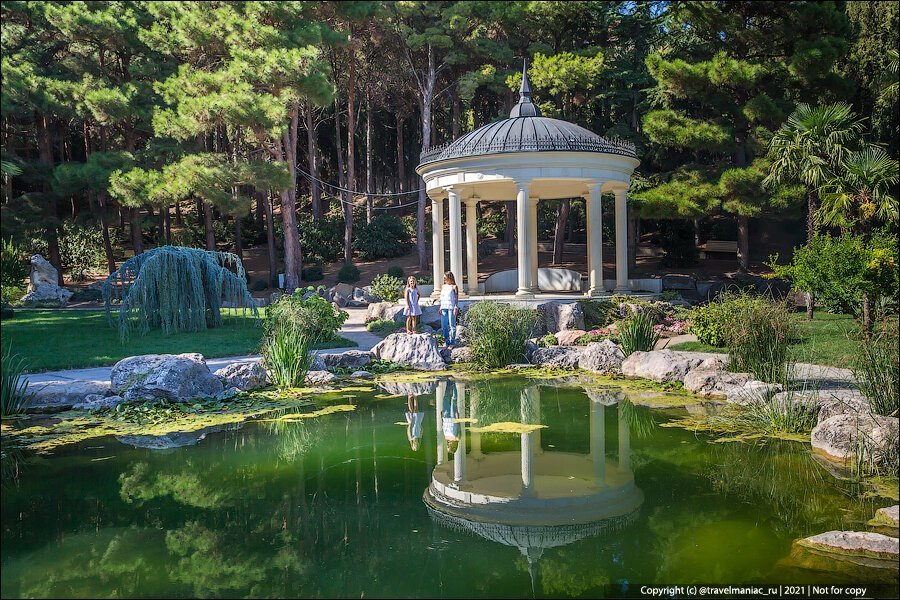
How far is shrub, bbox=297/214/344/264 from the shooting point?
113 feet

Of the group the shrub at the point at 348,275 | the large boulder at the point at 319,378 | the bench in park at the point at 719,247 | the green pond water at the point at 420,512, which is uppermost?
the bench in park at the point at 719,247

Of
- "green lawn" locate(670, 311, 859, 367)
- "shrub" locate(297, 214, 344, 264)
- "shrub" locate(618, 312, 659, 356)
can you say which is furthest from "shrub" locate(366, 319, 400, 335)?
"shrub" locate(297, 214, 344, 264)

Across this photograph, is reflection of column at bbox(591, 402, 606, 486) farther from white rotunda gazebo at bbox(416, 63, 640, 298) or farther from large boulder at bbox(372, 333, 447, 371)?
white rotunda gazebo at bbox(416, 63, 640, 298)

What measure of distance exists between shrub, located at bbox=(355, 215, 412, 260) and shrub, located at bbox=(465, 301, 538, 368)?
69.5 ft

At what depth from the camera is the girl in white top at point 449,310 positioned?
14836mm

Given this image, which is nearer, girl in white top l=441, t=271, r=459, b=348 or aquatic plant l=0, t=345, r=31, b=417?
aquatic plant l=0, t=345, r=31, b=417

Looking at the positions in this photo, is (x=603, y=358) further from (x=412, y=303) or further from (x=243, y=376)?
(x=243, y=376)

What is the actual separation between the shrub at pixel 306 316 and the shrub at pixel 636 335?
5490 mm

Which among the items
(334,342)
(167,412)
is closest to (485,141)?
(334,342)

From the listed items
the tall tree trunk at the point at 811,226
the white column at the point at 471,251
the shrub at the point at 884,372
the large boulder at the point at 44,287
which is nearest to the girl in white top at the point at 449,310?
the white column at the point at 471,251

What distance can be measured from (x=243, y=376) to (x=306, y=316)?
9.34 ft

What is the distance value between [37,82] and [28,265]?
7.42 meters

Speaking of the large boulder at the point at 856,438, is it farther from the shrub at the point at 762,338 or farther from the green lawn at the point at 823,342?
the green lawn at the point at 823,342

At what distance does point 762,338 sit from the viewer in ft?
34.5
